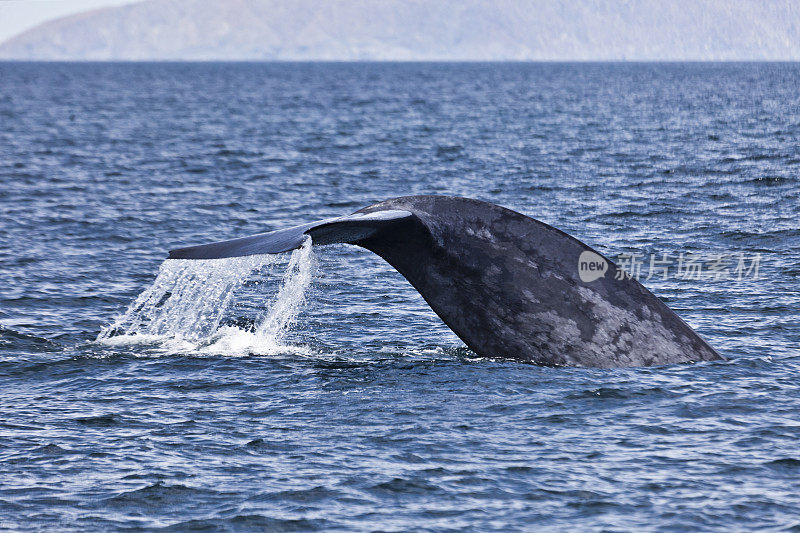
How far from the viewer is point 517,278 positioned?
9867 mm

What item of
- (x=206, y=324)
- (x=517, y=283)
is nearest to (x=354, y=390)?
(x=517, y=283)

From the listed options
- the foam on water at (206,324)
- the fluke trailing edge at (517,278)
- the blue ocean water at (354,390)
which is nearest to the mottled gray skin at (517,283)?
the fluke trailing edge at (517,278)

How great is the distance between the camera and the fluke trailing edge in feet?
32.2

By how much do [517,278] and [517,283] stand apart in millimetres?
46

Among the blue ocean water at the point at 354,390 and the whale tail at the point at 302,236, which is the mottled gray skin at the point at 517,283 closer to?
the whale tail at the point at 302,236

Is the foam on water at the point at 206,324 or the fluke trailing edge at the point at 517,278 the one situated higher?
the fluke trailing edge at the point at 517,278

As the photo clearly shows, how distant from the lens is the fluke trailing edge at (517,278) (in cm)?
980

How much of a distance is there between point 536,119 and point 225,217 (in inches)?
1441

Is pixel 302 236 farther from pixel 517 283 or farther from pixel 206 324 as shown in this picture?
pixel 206 324

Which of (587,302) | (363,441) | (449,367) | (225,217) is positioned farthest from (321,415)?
(225,217)

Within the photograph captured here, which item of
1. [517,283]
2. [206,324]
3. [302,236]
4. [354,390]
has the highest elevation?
[302,236]
